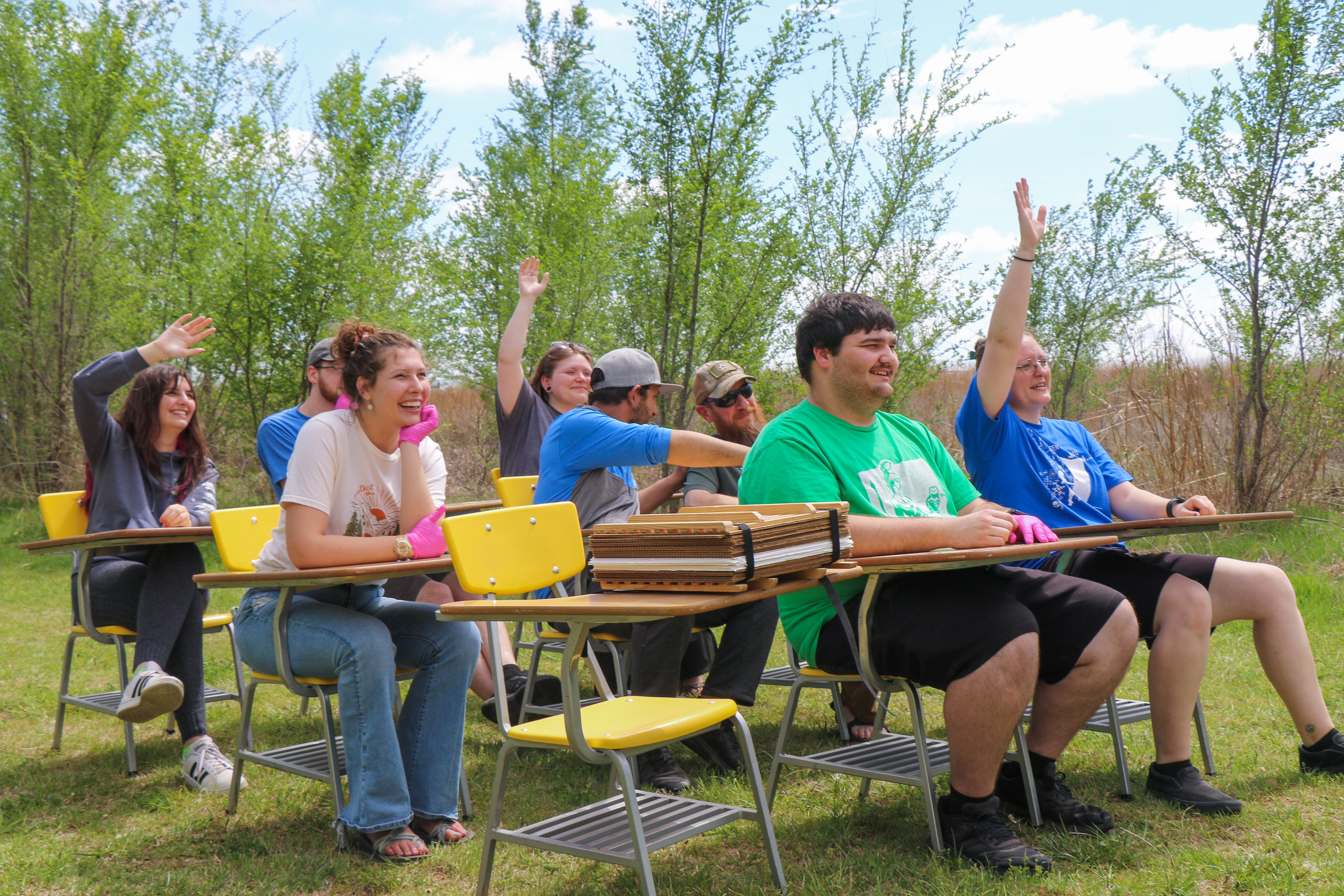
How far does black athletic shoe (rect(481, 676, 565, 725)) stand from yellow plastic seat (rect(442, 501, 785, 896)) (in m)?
0.94

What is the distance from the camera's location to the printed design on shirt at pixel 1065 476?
360 centimetres

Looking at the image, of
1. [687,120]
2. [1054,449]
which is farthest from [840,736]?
[687,120]

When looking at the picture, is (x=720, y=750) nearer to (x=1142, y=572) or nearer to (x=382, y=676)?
(x=382, y=676)

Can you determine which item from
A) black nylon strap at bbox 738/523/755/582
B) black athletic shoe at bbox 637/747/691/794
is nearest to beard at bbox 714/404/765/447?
black athletic shoe at bbox 637/747/691/794

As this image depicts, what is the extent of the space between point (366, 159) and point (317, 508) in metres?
9.15

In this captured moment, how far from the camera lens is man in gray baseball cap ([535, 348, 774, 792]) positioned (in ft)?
11.6

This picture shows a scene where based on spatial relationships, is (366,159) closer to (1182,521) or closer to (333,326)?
(333,326)

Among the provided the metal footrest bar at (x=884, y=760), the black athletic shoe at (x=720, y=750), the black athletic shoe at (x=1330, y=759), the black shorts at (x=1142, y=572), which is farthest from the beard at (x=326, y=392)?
the black athletic shoe at (x=1330, y=759)

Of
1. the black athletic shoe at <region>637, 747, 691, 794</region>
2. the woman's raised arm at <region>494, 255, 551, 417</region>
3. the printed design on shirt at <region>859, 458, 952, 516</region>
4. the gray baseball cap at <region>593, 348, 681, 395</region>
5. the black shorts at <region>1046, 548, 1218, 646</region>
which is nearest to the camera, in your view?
the printed design on shirt at <region>859, 458, 952, 516</region>

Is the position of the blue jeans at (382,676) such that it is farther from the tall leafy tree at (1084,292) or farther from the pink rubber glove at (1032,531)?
the tall leafy tree at (1084,292)

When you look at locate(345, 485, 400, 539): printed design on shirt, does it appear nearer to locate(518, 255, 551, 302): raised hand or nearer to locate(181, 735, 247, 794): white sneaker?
locate(181, 735, 247, 794): white sneaker

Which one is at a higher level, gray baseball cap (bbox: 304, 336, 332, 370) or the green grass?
gray baseball cap (bbox: 304, 336, 332, 370)

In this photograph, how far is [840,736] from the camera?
4.07 meters

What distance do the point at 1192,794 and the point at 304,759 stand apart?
295 cm
